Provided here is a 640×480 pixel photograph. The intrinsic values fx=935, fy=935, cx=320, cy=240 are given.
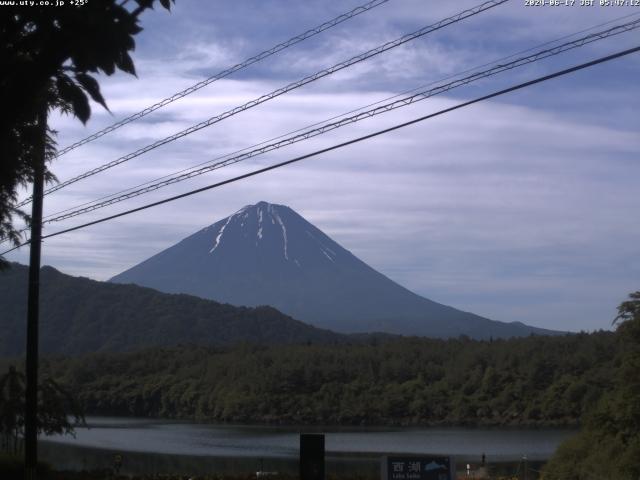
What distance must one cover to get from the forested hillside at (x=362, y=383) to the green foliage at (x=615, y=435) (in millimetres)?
46382

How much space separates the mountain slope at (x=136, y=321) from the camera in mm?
171375

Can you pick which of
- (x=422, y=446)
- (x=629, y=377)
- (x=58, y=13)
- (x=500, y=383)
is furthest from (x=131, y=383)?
(x=58, y=13)

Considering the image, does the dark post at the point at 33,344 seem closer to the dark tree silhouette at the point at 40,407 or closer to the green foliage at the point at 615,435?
the dark tree silhouette at the point at 40,407

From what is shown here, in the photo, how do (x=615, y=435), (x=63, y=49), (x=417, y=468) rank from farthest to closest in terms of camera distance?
(x=615, y=435), (x=417, y=468), (x=63, y=49)

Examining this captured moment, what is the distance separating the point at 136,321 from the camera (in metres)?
184

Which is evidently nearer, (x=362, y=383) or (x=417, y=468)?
(x=417, y=468)

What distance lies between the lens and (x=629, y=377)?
95.5 ft

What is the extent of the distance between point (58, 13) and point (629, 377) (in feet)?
82.0

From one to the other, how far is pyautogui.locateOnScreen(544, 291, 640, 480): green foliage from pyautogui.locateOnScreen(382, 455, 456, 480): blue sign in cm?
1417

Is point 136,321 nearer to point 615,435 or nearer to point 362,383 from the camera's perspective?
point 362,383

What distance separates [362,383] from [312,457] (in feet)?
279

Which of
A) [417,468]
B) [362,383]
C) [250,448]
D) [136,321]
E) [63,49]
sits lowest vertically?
[250,448]

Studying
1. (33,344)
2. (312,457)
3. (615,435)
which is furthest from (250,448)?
(312,457)

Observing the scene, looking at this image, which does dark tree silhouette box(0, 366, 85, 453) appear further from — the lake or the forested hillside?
the forested hillside
